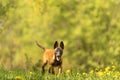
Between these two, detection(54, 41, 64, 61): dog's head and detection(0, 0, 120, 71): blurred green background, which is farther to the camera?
detection(0, 0, 120, 71): blurred green background

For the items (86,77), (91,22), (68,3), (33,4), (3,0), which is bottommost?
(86,77)

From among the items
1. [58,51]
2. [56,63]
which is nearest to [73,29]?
[58,51]

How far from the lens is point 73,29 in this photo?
47.9 metres

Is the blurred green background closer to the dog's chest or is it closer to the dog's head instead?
the dog's head

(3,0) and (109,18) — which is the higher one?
(109,18)

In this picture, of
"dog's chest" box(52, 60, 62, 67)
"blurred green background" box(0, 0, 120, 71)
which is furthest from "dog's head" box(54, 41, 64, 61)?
"blurred green background" box(0, 0, 120, 71)

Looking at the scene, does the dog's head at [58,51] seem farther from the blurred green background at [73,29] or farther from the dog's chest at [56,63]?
the blurred green background at [73,29]

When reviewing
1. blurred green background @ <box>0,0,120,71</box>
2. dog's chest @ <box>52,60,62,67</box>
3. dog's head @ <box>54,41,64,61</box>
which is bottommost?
dog's chest @ <box>52,60,62,67</box>

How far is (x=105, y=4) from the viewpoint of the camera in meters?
47.5

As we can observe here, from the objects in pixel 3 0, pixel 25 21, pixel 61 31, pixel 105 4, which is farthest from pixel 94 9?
pixel 3 0

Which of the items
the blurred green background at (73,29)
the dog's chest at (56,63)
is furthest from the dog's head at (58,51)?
the blurred green background at (73,29)

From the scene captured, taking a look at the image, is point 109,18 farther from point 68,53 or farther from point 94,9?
point 68,53

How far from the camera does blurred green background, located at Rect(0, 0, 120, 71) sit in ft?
155

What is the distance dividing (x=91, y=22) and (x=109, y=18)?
2337mm
